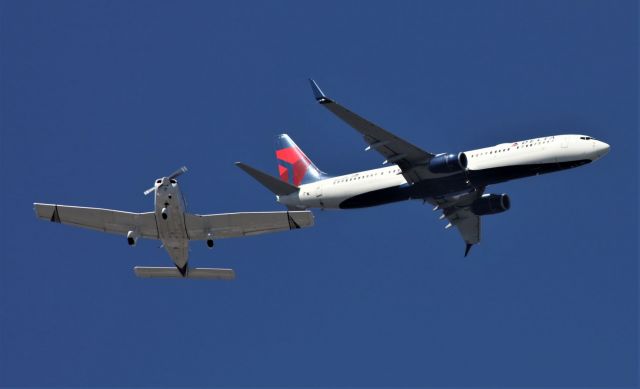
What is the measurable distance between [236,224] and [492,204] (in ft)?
52.5

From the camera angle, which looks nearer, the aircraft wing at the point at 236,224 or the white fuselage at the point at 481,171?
the aircraft wing at the point at 236,224

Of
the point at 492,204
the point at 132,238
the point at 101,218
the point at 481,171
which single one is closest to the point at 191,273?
the point at 132,238

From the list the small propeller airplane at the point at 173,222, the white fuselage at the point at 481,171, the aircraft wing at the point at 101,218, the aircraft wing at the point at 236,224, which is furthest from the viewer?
the white fuselage at the point at 481,171

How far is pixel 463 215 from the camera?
61.1 metres

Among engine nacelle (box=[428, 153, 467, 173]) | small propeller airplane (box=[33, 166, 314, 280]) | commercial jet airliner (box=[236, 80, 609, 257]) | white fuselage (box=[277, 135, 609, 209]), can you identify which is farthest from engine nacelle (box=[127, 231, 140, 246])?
engine nacelle (box=[428, 153, 467, 173])

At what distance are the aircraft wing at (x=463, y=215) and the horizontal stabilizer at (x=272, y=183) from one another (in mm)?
7539

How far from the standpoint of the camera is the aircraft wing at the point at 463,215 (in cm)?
5944

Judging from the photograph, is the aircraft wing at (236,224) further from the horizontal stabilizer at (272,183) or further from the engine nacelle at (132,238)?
the horizontal stabilizer at (272,183)

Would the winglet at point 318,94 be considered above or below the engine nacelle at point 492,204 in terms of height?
above

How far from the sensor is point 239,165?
2124 inches

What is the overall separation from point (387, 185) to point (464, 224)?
7802mm

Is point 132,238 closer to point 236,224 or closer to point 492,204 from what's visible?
point 236,224

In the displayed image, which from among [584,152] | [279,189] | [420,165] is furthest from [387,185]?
[584,152]

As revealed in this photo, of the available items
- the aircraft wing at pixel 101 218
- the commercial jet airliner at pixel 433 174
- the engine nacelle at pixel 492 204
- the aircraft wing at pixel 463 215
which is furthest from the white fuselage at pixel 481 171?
the aircraft wing at pixel 101 218
